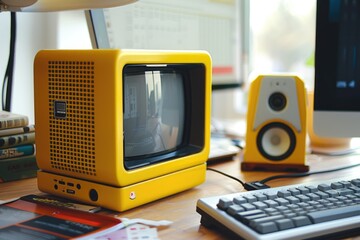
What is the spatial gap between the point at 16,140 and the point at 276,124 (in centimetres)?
52

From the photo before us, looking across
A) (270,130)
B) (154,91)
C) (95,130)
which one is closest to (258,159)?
(270,130)

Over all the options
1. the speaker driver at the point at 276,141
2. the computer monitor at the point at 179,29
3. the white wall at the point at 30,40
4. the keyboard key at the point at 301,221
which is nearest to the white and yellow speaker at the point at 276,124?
the speaker driver at the point at 276,141

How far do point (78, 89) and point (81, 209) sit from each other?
182 millimetres

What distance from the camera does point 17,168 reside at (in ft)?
2.99

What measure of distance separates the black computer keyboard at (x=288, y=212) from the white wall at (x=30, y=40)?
2.10 feet

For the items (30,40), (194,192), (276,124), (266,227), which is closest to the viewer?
(266,227)

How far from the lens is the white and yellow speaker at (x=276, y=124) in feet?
3.32

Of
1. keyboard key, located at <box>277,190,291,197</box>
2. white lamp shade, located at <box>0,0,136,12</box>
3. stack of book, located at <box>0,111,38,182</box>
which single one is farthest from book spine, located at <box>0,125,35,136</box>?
keyboard key, located at <box>277,190,291,197</box>

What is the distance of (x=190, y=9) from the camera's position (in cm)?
Answer: 126

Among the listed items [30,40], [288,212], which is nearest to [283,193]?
[288,212]

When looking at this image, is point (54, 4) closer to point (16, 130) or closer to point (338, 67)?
point (16, 130)

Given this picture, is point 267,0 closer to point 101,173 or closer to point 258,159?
point 258,159

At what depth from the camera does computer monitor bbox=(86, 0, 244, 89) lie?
3.41 ft

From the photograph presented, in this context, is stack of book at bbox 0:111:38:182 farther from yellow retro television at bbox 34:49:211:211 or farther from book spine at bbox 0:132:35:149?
yellow retro television at bbox 34:49:211:211
